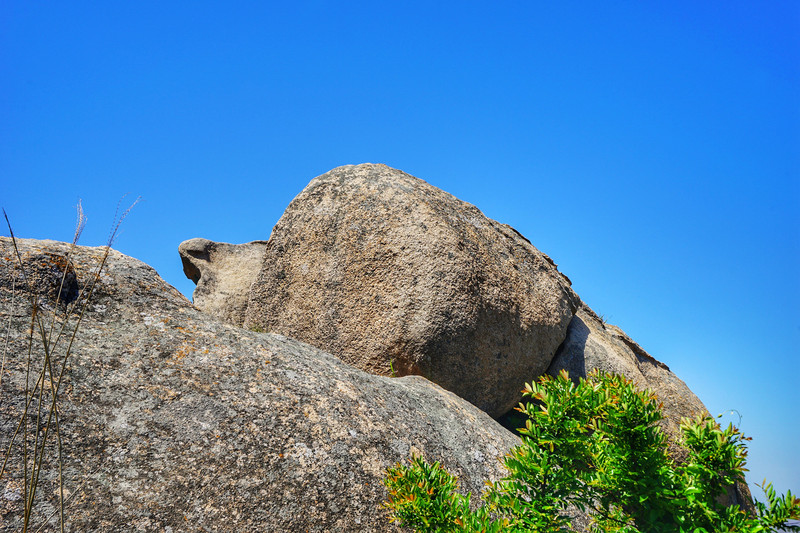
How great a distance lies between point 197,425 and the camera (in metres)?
4.07

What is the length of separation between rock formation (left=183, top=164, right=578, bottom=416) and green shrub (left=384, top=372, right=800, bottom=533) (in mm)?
3245

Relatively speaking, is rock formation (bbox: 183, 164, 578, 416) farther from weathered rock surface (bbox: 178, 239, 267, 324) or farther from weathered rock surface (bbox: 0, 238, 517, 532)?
weathered rock surface (bbox: 178, 239, 267, 324)

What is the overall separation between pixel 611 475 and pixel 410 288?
147 inches

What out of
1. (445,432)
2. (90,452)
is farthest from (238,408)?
(445,432)

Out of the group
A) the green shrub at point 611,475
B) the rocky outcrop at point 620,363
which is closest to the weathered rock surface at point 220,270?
the rocky outcrop at point 620,363

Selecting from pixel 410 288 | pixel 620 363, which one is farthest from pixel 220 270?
pixel 620 363

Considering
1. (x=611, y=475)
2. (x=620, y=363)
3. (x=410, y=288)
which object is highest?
(x=410, y=288)

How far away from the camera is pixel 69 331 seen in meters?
→ 4.53

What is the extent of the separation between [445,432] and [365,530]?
1.37 m

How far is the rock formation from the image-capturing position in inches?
267

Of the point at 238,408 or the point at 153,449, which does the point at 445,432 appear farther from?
the point at 153,449

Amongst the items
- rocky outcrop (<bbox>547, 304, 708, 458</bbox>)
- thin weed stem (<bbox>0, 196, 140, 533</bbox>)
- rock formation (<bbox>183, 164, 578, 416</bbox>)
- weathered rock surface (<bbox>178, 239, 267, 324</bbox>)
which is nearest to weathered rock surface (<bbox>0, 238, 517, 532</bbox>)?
thin weed stem (<bbox>0, 196, 140, 533</bbox>)

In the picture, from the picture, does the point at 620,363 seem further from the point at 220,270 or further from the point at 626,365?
the point at 220,270

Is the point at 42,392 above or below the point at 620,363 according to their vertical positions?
below
